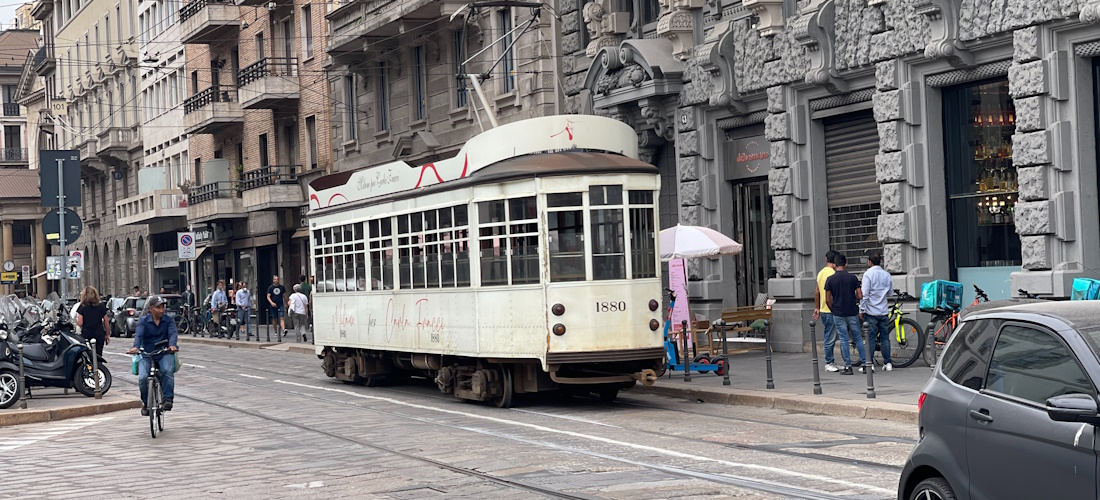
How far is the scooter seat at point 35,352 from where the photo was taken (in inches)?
829

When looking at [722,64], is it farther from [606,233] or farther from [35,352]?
[35,352]

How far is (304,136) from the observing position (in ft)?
156

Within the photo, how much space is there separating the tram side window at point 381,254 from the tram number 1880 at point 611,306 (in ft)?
14.6

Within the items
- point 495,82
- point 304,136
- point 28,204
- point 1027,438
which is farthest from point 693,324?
point 28,204

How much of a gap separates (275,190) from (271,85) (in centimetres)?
338

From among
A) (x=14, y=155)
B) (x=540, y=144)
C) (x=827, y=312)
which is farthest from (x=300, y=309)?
(x=14, y=155)

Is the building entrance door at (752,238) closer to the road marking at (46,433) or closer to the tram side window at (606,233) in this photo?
the tram side window at (606,233)

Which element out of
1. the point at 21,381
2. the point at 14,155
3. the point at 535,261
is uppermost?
the point at 14,155

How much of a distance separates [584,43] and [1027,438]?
966 inches

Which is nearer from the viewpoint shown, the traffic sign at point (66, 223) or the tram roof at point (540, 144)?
the tram roof at point (540, 144)

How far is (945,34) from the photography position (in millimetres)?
20266

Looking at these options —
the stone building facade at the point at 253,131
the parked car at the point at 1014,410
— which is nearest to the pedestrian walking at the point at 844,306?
the parked car at the point at 1014,410

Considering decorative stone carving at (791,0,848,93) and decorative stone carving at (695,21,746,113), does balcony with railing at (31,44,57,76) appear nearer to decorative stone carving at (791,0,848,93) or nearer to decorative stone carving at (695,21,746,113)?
decorative stone carving at (695,21,746,113)

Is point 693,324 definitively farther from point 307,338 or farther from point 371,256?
point 307,338
